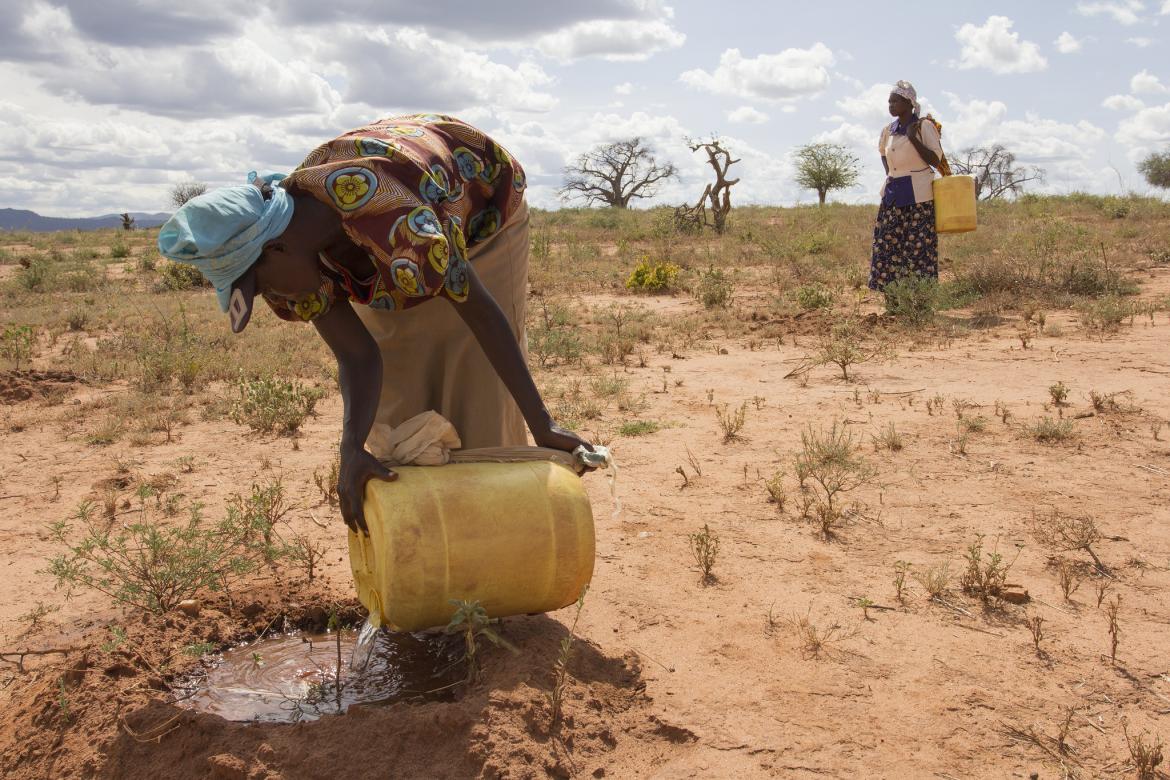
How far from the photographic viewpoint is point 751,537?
3465 millimetres

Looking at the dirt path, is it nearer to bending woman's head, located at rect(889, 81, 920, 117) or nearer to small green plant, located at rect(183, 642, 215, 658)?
small green plant, located at rect(183, 642, 215, 658)

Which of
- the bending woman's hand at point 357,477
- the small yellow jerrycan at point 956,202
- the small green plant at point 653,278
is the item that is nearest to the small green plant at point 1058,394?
the small yellow jerrycan at point 956,202

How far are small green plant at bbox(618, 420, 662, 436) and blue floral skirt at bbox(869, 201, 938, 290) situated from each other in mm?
3347

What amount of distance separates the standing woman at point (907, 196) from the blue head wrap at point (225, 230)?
19.1 ft

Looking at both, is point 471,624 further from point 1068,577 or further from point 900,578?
point 1068,577

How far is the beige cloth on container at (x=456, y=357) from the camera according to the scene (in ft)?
9.32

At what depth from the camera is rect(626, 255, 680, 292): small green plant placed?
9531 mm

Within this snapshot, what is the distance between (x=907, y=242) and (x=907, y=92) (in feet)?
3.65

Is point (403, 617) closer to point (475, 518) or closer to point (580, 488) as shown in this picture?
point (475, 518)

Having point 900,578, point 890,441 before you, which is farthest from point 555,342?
point 900,578

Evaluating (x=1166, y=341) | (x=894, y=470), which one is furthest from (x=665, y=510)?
(x=1166, y=341)

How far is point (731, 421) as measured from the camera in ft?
15.6

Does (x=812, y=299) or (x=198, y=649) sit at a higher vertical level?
(x=812, y=299)

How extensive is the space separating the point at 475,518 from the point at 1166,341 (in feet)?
17.6
